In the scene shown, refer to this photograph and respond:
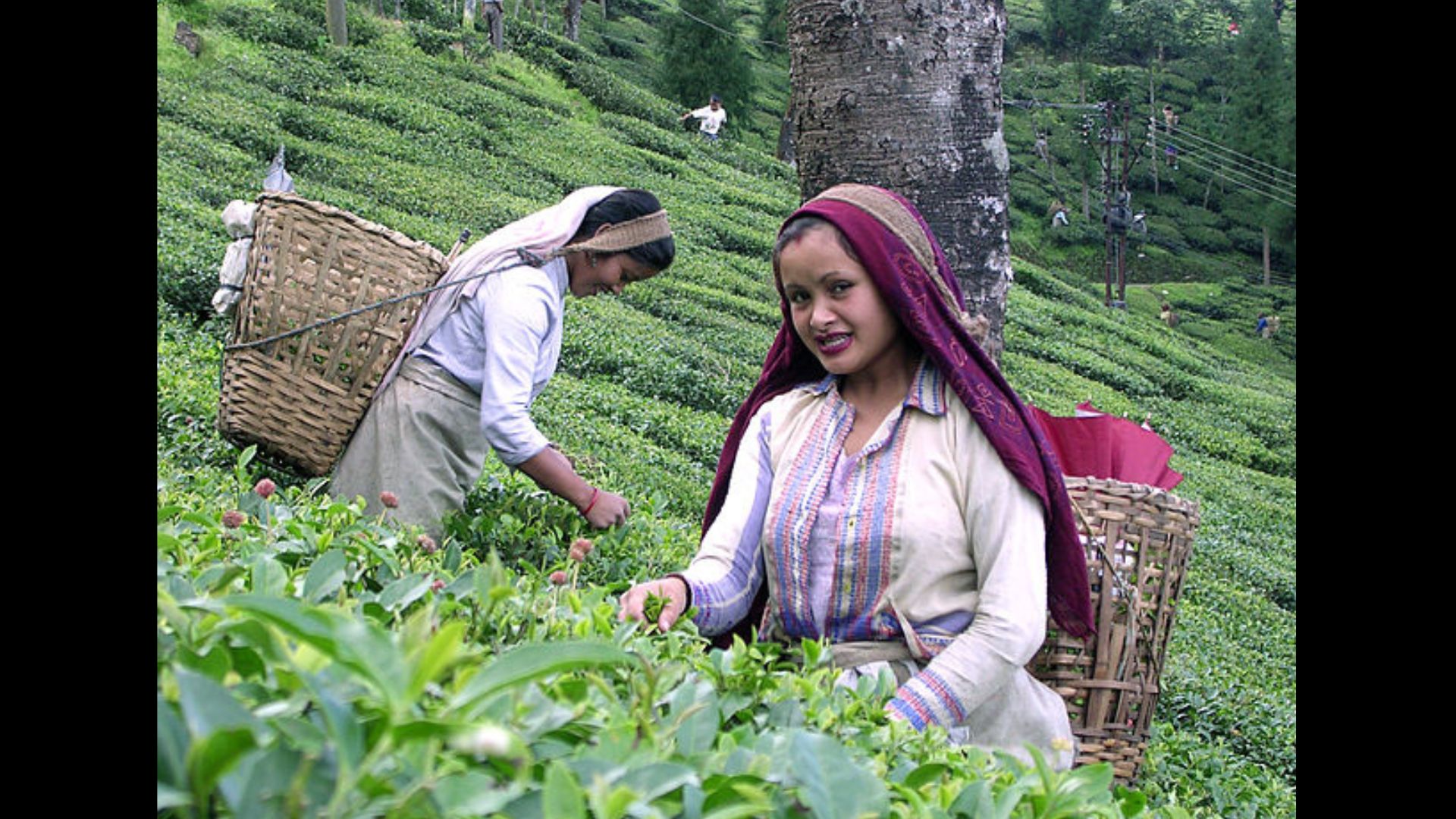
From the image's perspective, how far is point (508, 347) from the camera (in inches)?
122

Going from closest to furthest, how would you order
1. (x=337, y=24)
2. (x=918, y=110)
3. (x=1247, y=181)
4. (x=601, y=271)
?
(x=601, y=271) < (x=918, y=110) < (x=337, y=24) < (x=1247, y=181)

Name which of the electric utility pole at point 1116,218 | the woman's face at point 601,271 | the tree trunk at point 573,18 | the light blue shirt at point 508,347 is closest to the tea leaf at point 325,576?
the light blue shirt at point 508,347

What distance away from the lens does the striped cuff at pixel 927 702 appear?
1.97 m

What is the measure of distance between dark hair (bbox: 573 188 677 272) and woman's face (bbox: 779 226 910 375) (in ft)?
3.70

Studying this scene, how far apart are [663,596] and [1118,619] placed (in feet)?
3.06

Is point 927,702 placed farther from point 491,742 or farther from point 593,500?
→ point 491,742

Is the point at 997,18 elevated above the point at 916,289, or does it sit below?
above

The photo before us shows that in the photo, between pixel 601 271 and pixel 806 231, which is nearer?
pixel 806 231

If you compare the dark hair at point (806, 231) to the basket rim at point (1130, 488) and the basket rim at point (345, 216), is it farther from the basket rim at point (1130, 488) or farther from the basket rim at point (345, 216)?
the basket rim at point (345, 216)

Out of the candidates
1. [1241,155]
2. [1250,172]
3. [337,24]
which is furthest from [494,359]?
[1250,172]

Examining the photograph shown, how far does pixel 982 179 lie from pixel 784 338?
1.36m
